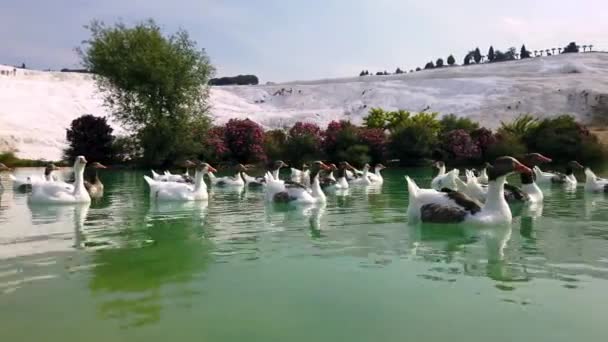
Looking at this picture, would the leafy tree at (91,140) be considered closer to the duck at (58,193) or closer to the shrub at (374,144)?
the shrub at (374,144)

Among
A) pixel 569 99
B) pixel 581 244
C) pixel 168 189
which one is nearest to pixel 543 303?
pixel 581 244

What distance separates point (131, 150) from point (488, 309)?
127 feet

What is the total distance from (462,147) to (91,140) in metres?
24.3

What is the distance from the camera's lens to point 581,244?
8.26 metres

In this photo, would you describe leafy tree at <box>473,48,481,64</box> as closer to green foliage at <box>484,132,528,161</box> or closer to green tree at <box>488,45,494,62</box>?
green tree at <box>488,45,494,62</box>

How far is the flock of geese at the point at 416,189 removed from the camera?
381 inches

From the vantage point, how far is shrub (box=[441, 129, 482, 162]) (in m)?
37.2

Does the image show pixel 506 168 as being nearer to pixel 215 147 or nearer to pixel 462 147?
pixel 462 147

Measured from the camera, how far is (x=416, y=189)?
34.4ft

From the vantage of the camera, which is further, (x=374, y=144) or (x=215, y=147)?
(x=215, y=147)

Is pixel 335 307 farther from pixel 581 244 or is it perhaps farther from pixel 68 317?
pixel 581 244

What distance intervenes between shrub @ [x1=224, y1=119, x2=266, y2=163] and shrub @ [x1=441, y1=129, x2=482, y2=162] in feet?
39.2

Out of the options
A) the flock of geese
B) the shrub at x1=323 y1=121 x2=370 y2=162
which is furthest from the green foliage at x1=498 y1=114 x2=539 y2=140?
the flock of geese

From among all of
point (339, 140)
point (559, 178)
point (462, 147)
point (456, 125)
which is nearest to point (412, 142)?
point (462, 147)
